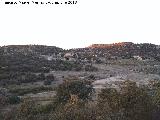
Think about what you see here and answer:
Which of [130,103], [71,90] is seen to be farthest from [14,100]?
[130,103]

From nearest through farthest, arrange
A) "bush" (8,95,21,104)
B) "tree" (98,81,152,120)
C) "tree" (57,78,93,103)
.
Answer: "tree" (98,81,152,120), "tree" (57,78,93,103), "bush" (8,95,21,104)

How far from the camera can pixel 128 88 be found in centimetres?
7350

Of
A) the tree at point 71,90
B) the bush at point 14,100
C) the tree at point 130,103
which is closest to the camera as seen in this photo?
the tree at point 130,103

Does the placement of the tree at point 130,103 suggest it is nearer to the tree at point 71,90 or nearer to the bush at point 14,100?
the tree at point 71,90

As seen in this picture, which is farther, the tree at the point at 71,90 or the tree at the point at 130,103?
the tree at the point at 71,90

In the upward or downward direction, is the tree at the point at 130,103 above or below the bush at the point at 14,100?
above

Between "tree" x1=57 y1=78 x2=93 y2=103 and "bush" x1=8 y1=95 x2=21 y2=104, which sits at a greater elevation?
"tree" x1=57 y1=78 x2=93 y2=103

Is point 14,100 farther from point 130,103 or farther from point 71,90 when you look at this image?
point 130,103

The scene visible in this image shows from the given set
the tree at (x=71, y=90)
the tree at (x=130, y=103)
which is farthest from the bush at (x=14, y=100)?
the tree at (x=130, y=103)

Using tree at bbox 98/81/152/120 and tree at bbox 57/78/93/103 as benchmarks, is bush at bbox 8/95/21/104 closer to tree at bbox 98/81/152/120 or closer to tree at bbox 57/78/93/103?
tree at bbox 57/78/93/103

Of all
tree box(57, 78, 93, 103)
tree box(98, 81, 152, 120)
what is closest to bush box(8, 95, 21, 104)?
tree box(57, 78, 93, 103)

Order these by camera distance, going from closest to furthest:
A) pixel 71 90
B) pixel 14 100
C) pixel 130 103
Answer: pixel 130 103 < pixel 71 90 < pixel 14 100

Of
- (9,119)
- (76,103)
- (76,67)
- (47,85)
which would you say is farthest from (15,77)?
(76,103)

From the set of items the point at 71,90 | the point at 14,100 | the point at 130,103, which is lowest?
the point at 14,100
